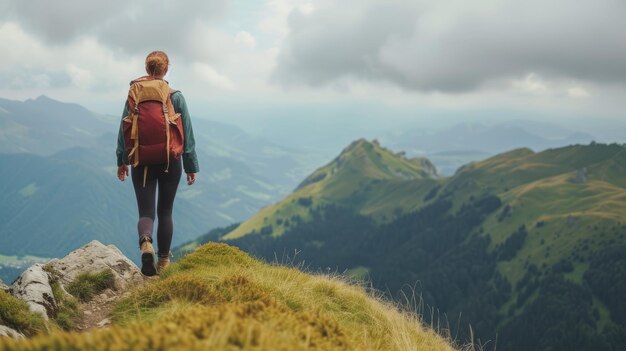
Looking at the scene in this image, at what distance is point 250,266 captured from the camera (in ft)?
40.0

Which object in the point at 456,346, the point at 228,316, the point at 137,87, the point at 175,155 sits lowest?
the point at 456,346

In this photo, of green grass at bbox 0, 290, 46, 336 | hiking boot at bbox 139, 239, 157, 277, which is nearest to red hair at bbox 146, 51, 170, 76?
hiking boot at bbox 139, 239, 157, 277

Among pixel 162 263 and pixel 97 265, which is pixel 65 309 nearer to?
pixel 97 265

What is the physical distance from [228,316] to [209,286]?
436 centimetres

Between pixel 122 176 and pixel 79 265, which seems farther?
pixel 79 265

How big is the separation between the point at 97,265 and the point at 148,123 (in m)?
4.21

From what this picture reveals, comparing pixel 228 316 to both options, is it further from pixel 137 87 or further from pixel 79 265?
pixel 79 265

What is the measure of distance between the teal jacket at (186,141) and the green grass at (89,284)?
8.46 ft

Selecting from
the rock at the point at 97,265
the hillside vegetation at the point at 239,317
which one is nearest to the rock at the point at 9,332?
the hillside vegetation at the point at 239,317

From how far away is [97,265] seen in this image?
473 inches

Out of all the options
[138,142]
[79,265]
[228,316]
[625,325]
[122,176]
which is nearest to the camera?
[228,316]

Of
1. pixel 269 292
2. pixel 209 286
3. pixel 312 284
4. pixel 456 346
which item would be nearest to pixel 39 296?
pixel 209 286

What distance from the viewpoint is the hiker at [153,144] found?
9984 mm

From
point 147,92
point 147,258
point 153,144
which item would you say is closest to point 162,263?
point 147,258
